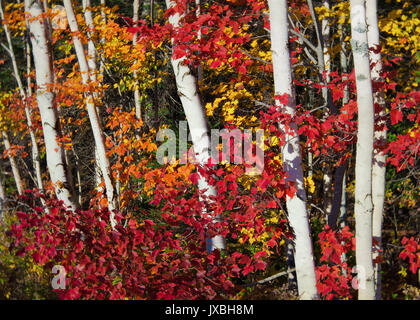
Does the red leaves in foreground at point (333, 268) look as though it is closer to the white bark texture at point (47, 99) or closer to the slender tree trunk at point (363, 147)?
the slender tree trunk at point (363, 147)

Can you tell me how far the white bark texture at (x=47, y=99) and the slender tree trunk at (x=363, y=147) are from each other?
2.84 m

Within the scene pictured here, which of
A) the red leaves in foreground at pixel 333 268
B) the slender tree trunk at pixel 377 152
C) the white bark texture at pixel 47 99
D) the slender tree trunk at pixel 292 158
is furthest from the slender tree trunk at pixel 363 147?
the white bark texture at pixel 47 99

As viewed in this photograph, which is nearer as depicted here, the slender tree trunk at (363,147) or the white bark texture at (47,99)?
the slender tree trunk at (363,147)

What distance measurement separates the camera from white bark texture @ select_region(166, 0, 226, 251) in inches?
169

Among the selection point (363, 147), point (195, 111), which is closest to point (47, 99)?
point (195, 111)

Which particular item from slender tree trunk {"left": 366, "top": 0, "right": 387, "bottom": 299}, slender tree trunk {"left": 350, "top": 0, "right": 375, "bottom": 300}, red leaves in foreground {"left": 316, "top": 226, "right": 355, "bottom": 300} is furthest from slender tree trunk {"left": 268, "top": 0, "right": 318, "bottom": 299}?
slender tree trunk {"left": 366, "top": 0, "right": 387, "bottom": 299}

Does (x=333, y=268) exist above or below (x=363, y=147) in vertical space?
below

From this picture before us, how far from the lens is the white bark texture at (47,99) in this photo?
444 cm

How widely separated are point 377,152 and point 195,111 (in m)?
1.77

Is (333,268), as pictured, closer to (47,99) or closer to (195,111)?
(195,111)

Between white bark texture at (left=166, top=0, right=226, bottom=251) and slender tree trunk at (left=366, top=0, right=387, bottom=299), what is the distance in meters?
1.50

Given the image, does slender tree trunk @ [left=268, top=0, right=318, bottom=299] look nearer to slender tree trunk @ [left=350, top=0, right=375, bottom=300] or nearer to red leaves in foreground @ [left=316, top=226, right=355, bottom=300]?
red leaves in foreground @ [left=316, top=226, right=355, bottom=300]

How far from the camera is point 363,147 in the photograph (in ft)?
11.6
